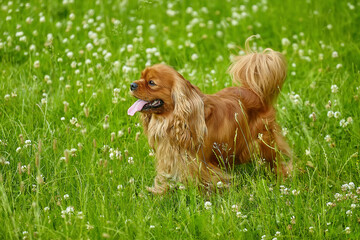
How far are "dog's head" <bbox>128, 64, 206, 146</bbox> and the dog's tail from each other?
0.63 m

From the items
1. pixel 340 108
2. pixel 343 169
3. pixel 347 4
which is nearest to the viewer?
pixel 343 169

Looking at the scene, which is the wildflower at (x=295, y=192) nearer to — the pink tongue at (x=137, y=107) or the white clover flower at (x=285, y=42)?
the pink tongue at (x=137, y=107)

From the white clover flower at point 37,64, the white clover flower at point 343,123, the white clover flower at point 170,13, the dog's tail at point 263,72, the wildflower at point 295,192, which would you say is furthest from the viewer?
the white clover flower at point 170,13

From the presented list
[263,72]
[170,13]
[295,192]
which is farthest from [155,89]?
[170,13]

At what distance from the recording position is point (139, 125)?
4.57 metres

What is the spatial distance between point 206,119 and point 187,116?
0.23 metres

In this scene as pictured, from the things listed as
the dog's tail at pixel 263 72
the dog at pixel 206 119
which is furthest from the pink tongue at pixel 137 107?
the dog's tail at pixel 263 72

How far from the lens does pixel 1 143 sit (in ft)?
12.9

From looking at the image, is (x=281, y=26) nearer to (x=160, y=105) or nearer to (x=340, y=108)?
(x=340, y=108)

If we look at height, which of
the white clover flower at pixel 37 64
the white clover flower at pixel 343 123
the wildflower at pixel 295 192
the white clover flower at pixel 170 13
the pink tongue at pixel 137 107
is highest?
the white clover flower at pixel 170 13

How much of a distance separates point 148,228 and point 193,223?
286 millimetres

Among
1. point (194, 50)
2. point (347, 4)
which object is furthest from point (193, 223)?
point (347, 4)

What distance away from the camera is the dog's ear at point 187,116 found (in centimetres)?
383

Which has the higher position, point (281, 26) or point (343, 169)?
point (281, 26)
